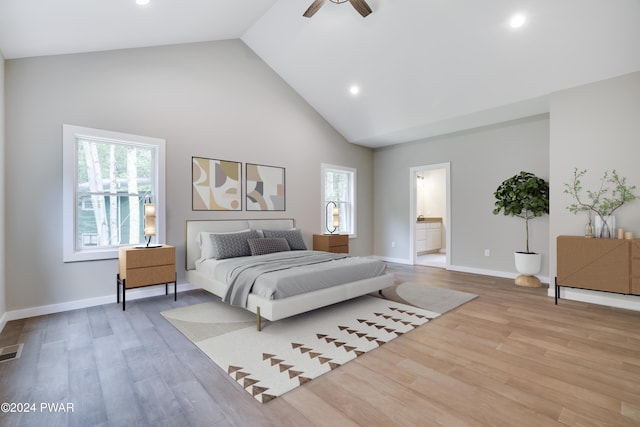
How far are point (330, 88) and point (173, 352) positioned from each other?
464 centimetres

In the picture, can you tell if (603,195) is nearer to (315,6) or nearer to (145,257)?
(315,6)

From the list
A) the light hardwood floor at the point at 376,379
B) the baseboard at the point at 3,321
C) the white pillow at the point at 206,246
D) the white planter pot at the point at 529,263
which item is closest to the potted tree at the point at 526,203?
the white planter pot at the point at 529,263

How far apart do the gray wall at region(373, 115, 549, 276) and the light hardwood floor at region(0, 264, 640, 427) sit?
6.92ft

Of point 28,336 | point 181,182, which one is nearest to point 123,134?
point 181,182

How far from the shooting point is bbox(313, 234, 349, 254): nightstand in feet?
18.4

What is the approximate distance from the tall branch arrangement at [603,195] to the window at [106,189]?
5.39 meters

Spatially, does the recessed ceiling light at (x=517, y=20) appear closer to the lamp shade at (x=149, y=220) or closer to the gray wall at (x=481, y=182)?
the gray wall at (x=481, y=182)

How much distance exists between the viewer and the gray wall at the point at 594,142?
346cm

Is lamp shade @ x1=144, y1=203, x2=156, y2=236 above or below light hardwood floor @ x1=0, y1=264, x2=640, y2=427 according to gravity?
above

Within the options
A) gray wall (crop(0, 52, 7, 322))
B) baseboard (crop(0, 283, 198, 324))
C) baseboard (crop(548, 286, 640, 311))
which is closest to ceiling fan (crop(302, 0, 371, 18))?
gray wall (crop(0, 52, 7, 322))

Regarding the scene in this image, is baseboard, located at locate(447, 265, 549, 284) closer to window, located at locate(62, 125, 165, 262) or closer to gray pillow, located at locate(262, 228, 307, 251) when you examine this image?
gray pillow, located at locate(262, 228, 307, 251)

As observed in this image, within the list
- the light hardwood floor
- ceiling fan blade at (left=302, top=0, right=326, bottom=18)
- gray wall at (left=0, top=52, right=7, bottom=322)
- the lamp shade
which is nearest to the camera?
the light hardwood floor

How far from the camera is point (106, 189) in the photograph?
3.82 metres

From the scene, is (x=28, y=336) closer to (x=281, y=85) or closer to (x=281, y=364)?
(x=281, y=364)
